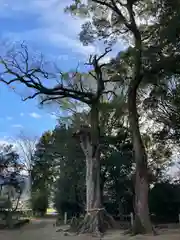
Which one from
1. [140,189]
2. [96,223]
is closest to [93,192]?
[96,223]

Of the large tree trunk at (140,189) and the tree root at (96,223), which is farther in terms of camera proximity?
the tree root at (96,223)

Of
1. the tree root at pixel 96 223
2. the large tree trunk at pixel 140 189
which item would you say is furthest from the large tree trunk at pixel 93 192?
the large tree trunk at pixel 140 189

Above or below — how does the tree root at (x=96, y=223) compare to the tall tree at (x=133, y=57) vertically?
below

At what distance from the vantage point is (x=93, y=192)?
18.0 metres

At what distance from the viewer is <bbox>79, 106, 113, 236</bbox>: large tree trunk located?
16.7 meters

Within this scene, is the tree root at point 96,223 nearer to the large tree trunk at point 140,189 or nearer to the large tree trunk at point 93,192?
the large tree trunk at point 93,192

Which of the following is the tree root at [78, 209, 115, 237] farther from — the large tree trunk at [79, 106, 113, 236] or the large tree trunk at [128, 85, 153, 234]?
the large tree trunk at [128, 85, 153, 234]

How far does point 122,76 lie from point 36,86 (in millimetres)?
4901

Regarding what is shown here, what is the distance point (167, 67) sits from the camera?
15.0 meters

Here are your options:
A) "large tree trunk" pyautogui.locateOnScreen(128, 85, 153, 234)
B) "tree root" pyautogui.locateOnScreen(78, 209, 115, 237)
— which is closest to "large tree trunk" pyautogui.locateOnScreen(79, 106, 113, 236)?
"tree root" pyautogui.locateOnScreen(78, 209, 115, 237)

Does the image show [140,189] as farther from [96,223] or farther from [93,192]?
[93,192]

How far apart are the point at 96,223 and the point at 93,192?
6.08 feet

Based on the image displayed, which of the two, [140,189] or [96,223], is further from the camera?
[96,223]

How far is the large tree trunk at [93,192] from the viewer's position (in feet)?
54.9
